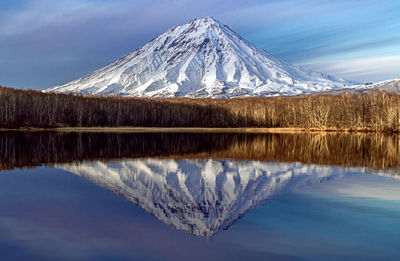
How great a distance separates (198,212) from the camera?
39.2ft

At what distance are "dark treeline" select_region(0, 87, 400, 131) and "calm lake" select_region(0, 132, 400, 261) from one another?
65904 millimetres

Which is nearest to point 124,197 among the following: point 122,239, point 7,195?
point 7,195

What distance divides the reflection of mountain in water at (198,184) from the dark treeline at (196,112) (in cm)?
6345

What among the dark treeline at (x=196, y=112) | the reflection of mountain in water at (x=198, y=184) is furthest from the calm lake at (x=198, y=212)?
the dark treeline at (x=196, y=112)

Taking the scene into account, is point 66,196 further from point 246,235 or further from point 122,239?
point 246,235

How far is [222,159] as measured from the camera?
26.3 meters

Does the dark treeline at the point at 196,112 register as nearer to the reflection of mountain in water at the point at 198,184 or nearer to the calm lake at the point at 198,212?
the reflection of mountain in water at the point at 198,184

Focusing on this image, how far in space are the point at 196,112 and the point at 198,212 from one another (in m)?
101

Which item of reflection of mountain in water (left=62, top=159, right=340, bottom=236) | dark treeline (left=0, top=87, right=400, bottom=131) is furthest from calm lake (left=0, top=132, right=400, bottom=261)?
dark treeline (left=0, top=87, right=400, bottom=131)

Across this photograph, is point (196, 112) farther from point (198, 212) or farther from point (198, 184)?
point (198, 212)

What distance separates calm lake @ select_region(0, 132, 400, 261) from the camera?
8.62 meters

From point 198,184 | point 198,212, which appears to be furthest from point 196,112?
point 198,212

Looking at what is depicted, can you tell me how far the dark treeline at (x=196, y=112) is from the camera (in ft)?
273

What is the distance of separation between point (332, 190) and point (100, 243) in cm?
967
